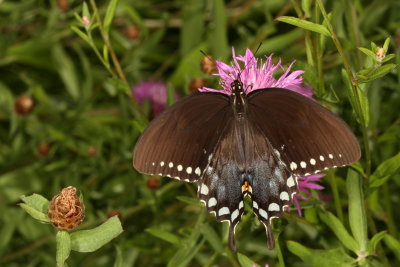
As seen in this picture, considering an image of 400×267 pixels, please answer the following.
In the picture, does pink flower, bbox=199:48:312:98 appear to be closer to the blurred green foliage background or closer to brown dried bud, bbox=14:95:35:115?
the blurred green foliage background

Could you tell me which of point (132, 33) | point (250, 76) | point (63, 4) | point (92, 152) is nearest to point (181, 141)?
point (250, 76)

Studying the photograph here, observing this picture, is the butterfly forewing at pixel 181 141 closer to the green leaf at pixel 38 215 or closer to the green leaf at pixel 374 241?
the green leaf at pixel 38 215

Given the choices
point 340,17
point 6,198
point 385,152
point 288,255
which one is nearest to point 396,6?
point 340,17

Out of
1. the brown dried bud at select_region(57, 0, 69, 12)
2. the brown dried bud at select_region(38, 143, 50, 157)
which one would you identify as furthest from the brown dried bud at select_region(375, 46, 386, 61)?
the brown dried bud at select_region(57, 0, 69, 12)

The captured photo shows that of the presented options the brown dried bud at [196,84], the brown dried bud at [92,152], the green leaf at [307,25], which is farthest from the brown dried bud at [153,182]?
the green leaf at [307,25]

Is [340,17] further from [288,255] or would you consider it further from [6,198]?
[6,198]

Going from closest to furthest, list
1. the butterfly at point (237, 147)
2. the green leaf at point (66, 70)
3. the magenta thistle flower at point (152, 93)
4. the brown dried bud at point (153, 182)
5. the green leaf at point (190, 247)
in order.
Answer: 1. the butterfly at point (237, 147)
2. the green leaf at point (190, 247)
3. the brown dried bud at point (153, 182)
4. the magenta thistle flower at point (152, 93)
5. the green leaf at point (66, 70)
